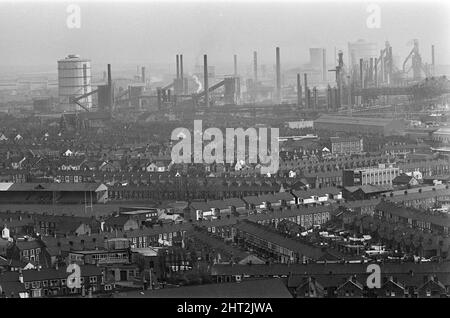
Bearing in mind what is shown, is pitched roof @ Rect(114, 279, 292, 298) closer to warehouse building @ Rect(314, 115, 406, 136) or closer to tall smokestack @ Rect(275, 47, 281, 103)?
warehouse building @ Rect(314, 115, 406, 136)

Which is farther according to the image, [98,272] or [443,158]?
[443,158]

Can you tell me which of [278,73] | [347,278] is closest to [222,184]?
[347,278]

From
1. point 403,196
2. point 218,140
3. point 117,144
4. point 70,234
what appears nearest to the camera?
point 70,234

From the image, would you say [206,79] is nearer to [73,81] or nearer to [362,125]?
[73,81]

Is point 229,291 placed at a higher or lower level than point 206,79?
lower

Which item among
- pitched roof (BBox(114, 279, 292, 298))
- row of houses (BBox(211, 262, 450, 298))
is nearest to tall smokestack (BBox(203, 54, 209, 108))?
row of houses (BBox(211, 262, 450, 298))

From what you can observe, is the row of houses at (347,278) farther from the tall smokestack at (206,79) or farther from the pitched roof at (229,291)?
the tall smokestack at (206,79)
